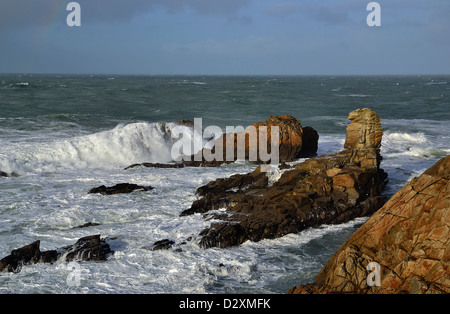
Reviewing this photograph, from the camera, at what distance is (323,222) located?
503 inches

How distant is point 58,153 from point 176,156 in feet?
17.2

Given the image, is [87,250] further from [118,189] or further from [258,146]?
[258,146]

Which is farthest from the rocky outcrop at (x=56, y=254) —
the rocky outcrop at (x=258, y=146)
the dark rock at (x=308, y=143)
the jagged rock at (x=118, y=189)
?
the dark rock at (x=308, y=143)

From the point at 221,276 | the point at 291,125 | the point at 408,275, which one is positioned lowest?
the point at 221,276

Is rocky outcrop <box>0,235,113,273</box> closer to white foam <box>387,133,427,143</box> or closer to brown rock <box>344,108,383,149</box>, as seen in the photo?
brown rock <box>344,108,383,149</box>

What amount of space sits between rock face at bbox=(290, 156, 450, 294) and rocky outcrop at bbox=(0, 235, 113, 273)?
4678mm

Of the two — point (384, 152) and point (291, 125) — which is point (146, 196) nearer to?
point (291, 125)

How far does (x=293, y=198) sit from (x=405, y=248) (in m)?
5.96

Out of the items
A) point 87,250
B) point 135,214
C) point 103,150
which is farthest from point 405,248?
point 103,150

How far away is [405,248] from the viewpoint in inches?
279

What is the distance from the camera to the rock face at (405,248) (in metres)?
6.58

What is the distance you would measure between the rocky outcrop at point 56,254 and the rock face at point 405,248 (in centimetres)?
468
